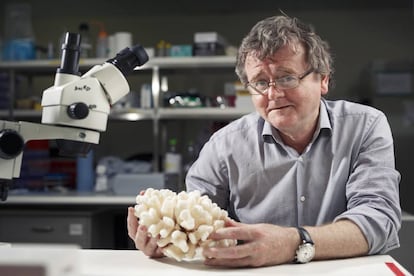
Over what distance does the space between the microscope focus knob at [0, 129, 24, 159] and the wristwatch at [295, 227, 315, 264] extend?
1.90 ft

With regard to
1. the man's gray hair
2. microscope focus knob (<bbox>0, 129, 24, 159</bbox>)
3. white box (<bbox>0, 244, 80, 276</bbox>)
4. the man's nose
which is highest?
the man's gray hair

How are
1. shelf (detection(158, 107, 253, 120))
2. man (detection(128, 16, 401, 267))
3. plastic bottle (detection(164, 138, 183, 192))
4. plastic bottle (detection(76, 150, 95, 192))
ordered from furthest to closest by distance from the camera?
1. plastic bottle (detection(76, 150, 95, 192))
2. plastic bottle (detection(164, 138, 183, 192))
3. shelf (detection(158, 107, 253, 120))
4. man (detection(128, 16, 401, 267))

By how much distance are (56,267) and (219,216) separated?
1.73 feet

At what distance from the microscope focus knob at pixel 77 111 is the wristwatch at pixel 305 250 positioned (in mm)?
500

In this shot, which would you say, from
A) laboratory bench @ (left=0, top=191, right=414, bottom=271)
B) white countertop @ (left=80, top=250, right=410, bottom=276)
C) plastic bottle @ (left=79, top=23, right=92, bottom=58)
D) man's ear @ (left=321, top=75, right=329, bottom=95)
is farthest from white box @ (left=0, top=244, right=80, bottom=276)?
plastic bottle @ (left=79, top=23, right=92, bottom=58)

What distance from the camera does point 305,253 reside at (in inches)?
41.3

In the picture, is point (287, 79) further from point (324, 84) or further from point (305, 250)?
point (305, 250)

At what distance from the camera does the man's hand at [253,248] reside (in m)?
0.98

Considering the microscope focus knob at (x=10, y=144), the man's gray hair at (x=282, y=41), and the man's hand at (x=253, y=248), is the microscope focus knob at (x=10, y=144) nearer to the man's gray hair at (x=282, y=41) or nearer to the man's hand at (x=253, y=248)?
the man's hand at (x=253, y=248)

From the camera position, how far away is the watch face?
105cm

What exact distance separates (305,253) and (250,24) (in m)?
2.92

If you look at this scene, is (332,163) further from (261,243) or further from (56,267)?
(56,267)

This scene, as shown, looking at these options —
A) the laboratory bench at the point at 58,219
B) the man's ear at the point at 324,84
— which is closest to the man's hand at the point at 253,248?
the man's ear at the point at 324,84

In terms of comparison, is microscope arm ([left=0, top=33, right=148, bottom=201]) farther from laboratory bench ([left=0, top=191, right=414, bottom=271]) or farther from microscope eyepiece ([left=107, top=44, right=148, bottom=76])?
laboratory bench ([left=0, top=191, right=414, bottom=271])
